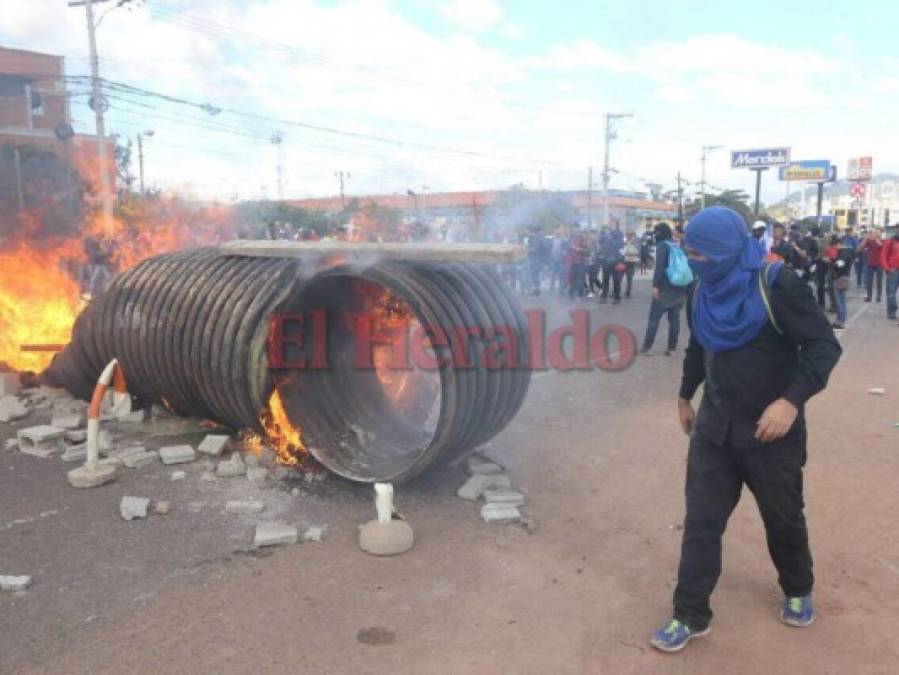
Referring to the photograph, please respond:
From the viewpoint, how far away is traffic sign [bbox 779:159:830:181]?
205 feet

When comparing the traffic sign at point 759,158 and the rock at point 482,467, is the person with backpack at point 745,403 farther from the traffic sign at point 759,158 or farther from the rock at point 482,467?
the traffic sign at point 759,158

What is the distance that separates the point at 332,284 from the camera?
6.14m

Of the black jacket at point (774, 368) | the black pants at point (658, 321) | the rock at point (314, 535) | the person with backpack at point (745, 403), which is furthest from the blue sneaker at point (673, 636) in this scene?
the black pants at point (658, 321)

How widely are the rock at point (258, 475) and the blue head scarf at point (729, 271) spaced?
356 centimetres

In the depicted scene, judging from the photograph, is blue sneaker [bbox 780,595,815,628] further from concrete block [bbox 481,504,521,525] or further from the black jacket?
concrete block [bbox 481,504,521,525]

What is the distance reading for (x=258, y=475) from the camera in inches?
213

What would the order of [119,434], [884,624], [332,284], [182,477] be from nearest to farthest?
[884,624]
[182,477]
[332,284]
[119,434]

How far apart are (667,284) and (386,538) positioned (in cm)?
691

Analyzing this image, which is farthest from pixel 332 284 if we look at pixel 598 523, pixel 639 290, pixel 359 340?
pixel 639 290

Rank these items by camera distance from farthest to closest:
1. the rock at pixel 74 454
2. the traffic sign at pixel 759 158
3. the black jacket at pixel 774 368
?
the traffic sign at pixel 759 158
the rock at pixel 74 454
the black jacket at pixel 774 368

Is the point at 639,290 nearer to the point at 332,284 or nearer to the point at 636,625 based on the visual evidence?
the point at 332,284

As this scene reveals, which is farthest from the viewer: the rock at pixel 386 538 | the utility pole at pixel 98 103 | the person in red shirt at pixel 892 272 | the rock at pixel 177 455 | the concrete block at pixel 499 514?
the utility pole at pixel 98 103

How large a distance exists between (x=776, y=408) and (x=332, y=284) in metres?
3.98

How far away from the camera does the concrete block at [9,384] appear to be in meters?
7.92
